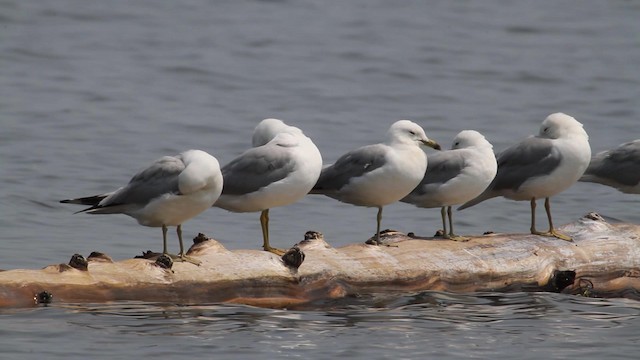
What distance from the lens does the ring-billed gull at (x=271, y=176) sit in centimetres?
1077

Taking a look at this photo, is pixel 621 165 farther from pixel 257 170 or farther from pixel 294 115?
pixel 294 115

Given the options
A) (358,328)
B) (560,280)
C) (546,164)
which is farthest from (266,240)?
(546,164)

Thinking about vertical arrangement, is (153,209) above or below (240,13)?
below

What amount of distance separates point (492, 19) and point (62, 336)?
23.0m

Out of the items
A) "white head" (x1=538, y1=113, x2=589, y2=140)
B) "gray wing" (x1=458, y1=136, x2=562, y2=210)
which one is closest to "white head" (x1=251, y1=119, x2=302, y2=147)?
"gray wing" (x1=458, y1=136, x2=562, y2=210)

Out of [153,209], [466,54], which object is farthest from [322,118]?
[153,209]

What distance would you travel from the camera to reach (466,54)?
28.7m

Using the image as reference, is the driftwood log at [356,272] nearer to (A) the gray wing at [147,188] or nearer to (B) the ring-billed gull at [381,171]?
(B) the ring-billed gull at [381,171]

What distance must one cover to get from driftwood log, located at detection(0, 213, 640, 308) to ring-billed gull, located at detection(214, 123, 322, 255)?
0.39 m

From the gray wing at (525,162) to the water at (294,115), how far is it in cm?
122

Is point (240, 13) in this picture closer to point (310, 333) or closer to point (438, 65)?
point (438, 65)

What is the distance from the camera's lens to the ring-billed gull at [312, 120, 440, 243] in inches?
440

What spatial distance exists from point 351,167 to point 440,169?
0.73m

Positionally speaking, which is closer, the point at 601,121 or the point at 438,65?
the point at 601,121
